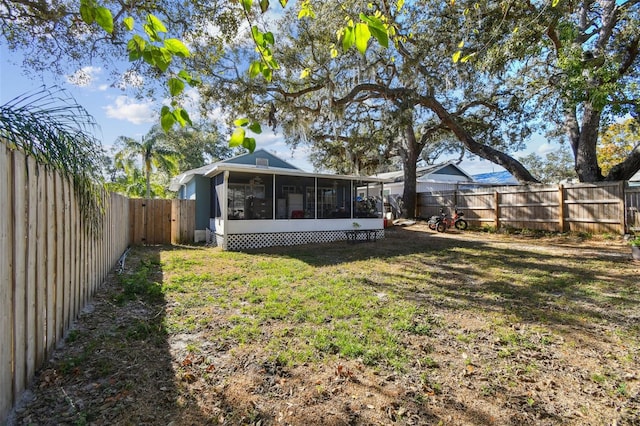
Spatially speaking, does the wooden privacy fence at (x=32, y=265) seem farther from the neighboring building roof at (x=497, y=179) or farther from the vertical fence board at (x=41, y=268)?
the neighboring building roof at (x=497, y=179)

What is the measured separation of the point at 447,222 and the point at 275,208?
758 centimetres

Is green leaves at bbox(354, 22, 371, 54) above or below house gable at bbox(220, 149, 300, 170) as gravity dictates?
below

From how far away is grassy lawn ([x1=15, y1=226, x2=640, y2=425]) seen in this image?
218 cm

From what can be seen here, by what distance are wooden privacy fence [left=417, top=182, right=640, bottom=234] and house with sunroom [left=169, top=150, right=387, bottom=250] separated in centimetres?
475

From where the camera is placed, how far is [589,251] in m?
8.13

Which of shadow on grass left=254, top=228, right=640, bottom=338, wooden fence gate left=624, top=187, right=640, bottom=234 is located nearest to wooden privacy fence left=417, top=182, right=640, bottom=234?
Answer: wooden fence gate left=624, top=187, right=640, bottom=234

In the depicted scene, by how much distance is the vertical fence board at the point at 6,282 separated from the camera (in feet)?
5.96

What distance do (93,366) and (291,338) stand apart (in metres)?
1.69

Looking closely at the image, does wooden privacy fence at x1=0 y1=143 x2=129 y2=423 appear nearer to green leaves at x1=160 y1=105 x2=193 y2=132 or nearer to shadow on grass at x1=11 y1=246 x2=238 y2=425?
shadow on grass at x1=11 y1=246 x2=238 y2=425

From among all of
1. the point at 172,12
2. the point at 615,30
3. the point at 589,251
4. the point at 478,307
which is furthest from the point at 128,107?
the point at 615,30

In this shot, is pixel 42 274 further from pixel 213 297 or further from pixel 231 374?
pixel 213 297

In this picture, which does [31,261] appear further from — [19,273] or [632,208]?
[632,208]

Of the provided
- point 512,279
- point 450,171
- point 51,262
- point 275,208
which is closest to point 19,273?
point 51,262

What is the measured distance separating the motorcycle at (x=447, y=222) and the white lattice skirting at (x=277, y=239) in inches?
158
